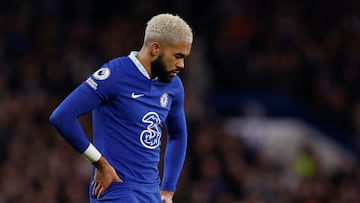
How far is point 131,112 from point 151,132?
0.19 metres

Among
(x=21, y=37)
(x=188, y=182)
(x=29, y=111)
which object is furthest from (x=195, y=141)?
(x=21, y=37)

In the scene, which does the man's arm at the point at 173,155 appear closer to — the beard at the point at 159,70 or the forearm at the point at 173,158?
the forearm at the point at 173,158

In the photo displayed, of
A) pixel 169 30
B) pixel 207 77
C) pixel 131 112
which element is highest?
pixel 169 30

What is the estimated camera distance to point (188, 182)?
40.6 feet

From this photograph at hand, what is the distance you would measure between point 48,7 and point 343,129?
189 inches

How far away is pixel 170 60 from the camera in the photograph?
236 inches

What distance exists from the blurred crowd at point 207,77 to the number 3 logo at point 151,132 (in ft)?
17.2

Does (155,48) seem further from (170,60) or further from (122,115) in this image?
(122,115)

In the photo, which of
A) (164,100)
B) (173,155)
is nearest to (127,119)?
(164,100)

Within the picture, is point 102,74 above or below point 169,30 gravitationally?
Answer: below

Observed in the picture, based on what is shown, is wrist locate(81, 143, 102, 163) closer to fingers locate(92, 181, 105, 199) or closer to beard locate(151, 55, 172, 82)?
fingers locate(92, 181, 105, 199)

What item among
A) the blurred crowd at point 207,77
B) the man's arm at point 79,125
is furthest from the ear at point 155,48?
the blurred crowd at point 207,77

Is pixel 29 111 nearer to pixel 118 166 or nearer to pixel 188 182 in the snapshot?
pixel 188 182

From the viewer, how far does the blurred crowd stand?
480 inches
